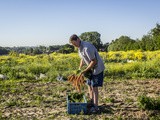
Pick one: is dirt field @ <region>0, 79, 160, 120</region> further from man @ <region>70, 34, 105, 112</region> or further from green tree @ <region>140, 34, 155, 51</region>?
green tree @ <region>140, 34, 155, 51</region>

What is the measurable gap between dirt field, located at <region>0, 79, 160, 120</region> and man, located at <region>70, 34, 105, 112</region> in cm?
54

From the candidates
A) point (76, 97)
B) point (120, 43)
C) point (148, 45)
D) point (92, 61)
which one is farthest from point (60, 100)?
point (120, 43)

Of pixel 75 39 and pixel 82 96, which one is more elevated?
pixel 75 39

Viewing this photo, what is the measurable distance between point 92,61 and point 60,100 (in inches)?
76.4

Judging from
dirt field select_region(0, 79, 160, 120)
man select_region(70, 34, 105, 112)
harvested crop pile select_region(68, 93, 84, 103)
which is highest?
man select_region(70, 34, 105, 112)

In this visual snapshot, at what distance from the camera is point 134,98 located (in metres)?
7.20

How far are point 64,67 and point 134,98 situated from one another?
24.1 ft

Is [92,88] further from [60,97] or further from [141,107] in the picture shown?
[60,97]

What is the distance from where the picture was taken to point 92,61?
560 centimetres

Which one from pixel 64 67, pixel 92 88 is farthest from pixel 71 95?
pixel 64 67

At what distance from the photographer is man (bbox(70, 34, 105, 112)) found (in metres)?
5.60

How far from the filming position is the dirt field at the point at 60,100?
5.77 meters

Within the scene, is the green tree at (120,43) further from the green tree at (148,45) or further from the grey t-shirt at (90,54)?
the grey t-shirt at (90,54)

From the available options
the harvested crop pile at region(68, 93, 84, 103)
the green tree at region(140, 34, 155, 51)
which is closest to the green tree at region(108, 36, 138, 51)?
the green tree at region(140, 34, 155, 51)
